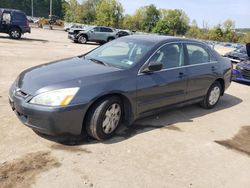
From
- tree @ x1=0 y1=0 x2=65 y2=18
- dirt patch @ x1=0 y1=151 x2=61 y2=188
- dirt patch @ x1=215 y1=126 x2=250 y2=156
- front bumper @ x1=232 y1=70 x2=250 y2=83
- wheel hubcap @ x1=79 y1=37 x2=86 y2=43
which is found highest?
tree @ x1=0 y1=0 x2=65 y2=18

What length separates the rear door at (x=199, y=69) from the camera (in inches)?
244

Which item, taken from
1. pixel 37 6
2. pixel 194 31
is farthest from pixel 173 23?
pixel 37 6

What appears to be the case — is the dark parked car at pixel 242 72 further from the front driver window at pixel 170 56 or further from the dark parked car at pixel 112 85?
the front driver window at pixel 170 56

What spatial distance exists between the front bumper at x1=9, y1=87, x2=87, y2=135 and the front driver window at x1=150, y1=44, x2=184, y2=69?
171 centimetres

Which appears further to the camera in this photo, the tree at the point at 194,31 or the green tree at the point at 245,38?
the tree at the point at 194,31

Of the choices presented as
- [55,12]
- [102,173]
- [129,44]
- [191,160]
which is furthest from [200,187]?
[55,12]

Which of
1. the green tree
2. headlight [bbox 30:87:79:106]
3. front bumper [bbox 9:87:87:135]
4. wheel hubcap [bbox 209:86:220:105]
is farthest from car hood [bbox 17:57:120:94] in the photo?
the green tree

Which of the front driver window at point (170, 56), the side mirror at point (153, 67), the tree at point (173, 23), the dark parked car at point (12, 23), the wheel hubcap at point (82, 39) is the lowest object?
the wheel hubcap at point (82, 39)

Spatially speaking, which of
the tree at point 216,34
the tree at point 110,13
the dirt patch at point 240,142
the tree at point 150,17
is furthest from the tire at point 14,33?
the tree at point 150,17

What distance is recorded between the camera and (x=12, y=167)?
381 cm

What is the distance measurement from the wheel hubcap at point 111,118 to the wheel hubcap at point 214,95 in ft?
9.39

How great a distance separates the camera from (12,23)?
20.8 metres

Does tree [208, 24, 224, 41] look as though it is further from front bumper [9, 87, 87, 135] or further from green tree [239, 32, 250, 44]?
front bumper [9, 87, 87, 135]

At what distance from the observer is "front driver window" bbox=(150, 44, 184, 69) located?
216 inches
